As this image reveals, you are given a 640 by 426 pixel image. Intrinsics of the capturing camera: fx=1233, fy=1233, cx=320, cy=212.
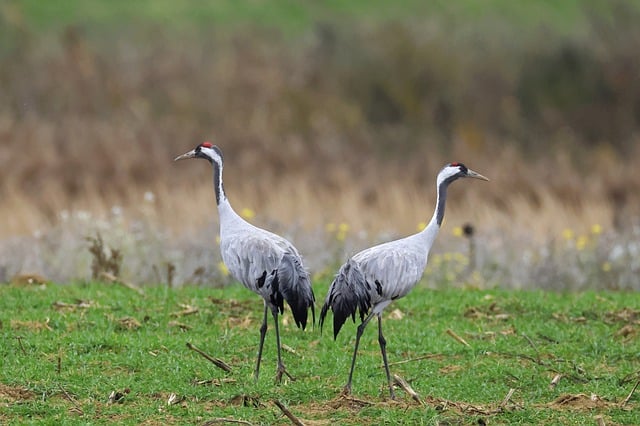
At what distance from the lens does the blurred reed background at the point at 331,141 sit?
46.5 ft

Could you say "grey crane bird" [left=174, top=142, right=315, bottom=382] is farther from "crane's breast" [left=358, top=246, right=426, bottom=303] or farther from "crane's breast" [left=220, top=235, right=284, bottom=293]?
"crane's breast" [left=358, top=246, right=426, bottom=303]

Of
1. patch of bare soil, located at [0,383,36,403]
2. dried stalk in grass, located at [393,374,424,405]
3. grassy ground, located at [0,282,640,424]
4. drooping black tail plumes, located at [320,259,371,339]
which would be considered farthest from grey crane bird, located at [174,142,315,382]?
patch of bare soil, located at [0,383,36,403]

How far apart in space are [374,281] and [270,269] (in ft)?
2.38

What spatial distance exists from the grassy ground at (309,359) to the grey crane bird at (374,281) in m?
0.53

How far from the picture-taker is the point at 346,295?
8188 millimetres

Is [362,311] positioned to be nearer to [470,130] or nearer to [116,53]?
[470,130]

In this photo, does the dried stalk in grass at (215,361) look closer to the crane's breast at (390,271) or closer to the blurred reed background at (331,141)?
the crane's breast at (390,271)

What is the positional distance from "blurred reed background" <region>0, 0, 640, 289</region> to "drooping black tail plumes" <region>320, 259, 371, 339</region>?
5.00 meters

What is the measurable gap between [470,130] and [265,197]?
628 centimetres

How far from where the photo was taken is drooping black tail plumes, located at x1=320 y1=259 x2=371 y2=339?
8164mm

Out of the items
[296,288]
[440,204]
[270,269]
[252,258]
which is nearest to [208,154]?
[252,258]

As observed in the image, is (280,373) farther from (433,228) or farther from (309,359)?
(433,228)

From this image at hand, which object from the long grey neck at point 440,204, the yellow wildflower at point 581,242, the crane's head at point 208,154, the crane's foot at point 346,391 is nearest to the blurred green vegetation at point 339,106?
the yellow wildflower at point 581,242

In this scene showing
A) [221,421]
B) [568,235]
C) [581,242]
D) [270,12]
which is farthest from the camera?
[270,12]
